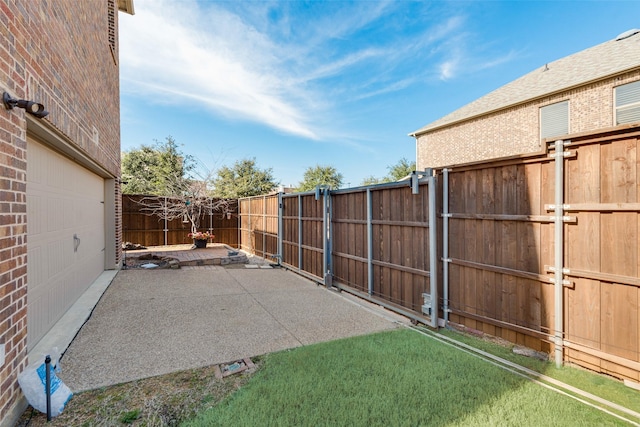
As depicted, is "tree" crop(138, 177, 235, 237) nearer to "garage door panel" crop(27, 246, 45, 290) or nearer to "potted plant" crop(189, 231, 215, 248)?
"potted plant" crop(189, 231, 215, 248)

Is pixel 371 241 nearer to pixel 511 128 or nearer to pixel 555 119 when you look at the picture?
Answer: pixel 555 119

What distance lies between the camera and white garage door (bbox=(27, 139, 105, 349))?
10.4 feet

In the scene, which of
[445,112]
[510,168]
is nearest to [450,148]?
[445,112]

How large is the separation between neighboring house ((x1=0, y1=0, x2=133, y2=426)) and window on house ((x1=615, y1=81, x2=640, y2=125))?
44.5 feet

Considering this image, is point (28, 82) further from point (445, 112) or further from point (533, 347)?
point (445, 112)

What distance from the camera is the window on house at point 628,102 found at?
345 inches

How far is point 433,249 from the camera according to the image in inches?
157

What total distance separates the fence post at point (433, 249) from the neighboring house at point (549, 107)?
4881 mm

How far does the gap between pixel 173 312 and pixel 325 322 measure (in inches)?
94.7

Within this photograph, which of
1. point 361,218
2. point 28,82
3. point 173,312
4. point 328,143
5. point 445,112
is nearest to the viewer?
point 28,82

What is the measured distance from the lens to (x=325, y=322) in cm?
423

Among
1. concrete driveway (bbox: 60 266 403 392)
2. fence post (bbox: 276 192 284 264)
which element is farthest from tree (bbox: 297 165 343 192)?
concrete driveway (bbox: 60 266 403 392)

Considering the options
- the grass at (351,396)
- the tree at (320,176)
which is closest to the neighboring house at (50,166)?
the grass at (351,396)

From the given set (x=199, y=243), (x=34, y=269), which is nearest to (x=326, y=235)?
(x=34, y=269)
